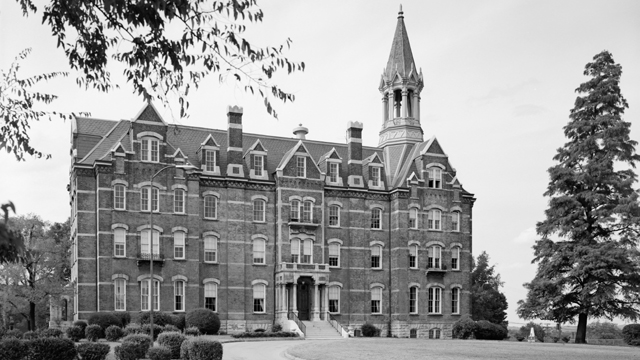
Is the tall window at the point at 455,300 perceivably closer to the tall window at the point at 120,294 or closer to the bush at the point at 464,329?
the bush at the point at 464,329

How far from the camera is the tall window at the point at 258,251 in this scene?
5745 cm

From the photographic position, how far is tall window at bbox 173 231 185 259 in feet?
177

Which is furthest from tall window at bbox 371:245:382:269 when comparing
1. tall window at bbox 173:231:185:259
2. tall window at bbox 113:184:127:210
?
tall window at bbox 113:184:127:210

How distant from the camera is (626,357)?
109 ft

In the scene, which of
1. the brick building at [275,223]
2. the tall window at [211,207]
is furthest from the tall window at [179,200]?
the tall window at [211,207]

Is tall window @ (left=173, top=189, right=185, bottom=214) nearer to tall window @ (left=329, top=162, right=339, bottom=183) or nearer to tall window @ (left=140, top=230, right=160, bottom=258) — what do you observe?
tall window @ (left=140, top=230, right=160, bottom=258)

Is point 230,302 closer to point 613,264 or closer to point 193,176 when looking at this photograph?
point 193,176

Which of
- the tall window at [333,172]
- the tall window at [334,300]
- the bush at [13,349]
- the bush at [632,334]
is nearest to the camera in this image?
the bush at [13,349]

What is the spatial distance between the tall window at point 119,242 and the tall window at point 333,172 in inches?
684

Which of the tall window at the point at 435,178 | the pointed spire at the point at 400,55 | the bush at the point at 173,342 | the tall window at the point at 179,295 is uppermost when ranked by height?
the pointed spire at the point at 400,55

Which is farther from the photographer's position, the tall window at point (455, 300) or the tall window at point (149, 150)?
the tall window at point (455, 300)

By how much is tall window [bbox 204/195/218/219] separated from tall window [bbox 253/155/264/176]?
4.02 m

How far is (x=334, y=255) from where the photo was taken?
6031 cm

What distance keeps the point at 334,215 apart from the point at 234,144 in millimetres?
10052
